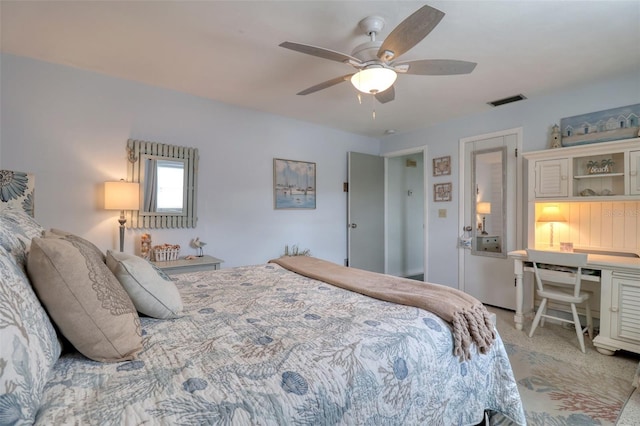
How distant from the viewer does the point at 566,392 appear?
197 centimetres

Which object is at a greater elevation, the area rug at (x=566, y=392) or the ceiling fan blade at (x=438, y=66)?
the ceiling fan blade at (x=438, y=66)

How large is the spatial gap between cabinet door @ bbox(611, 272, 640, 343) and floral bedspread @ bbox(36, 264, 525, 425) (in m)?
1.72

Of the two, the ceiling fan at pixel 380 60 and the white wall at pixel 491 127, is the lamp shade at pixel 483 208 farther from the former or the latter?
the ceiling fan at pixel 380 60

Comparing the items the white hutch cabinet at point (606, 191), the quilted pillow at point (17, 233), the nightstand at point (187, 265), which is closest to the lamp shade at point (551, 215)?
the white hutch cabinet at point (606, 191)

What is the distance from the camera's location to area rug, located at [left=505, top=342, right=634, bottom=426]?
174cm

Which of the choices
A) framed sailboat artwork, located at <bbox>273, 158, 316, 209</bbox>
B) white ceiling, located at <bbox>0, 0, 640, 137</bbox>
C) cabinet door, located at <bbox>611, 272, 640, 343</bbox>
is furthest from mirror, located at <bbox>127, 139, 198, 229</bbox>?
cabinet door, located at <bbox>611, 272, 640, 343</bbox>

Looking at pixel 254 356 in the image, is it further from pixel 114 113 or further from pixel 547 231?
pixel 547 231

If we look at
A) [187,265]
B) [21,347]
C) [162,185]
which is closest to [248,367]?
[21,347]

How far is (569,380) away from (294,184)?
332 cm

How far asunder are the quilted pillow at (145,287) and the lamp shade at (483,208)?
3.71 meters

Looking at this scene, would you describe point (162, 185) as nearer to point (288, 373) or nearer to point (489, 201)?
point (288, 373)

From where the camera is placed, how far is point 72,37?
7.29 ft

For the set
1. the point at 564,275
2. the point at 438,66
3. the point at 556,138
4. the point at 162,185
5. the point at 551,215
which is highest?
the point at 438,66

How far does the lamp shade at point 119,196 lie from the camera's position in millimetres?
2676
